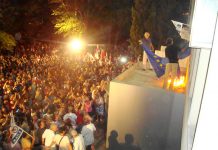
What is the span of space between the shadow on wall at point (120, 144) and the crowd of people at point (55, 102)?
1008 mm

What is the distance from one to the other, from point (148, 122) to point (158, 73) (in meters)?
1.90

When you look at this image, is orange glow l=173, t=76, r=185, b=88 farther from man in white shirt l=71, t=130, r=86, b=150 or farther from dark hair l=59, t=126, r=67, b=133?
dark hair l=59, t=126, r=67, b=133

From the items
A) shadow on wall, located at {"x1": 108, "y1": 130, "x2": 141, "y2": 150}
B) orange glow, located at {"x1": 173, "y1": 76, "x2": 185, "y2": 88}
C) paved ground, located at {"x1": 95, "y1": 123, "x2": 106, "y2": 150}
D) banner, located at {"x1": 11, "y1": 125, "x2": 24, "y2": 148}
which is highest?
orange glow, located at {"x1": 173, "y1": 76, "x2": 185, "y2": 88}

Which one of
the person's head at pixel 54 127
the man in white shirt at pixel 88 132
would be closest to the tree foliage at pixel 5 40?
the man in white shirt at pixel 88 132

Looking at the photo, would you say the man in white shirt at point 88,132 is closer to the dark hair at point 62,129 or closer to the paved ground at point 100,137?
the dark hair at point 62,129

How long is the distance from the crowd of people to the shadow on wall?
1.01 meters

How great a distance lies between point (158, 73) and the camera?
9328 mm

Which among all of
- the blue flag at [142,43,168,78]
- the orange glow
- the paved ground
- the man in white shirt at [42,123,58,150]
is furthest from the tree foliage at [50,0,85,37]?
the man in white shirt at [42,123,58,150]

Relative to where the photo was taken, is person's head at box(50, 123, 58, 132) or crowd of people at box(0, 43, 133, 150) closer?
person's head at box(50, 123, 58, 132)

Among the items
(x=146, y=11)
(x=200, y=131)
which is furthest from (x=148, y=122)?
(x=146, y=11)

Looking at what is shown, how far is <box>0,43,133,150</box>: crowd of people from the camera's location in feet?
23.9

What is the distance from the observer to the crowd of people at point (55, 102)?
7297 millimetres

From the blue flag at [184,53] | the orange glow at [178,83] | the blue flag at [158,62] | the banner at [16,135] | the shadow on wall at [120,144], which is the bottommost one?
the shadow on wall at [120,144]

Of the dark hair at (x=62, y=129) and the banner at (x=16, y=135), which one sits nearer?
the dark hair at (x=62, y=129)
